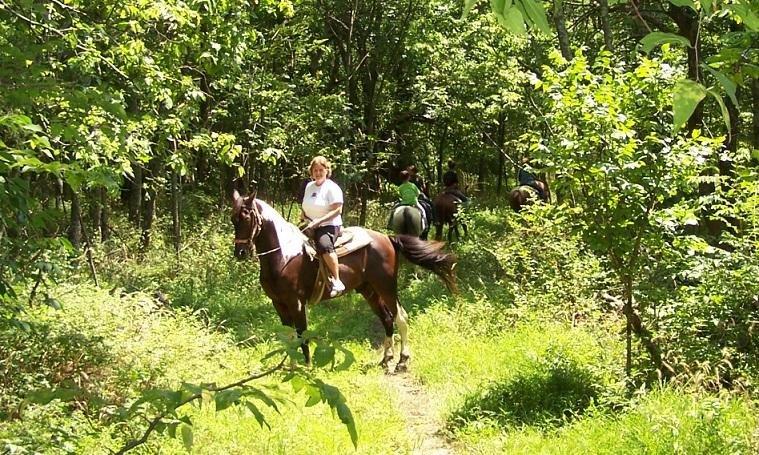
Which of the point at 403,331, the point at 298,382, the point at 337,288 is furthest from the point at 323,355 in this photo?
the point at 403,331

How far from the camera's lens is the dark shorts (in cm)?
754

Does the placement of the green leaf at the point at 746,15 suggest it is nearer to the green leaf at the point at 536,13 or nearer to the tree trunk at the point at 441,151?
the green leaf at the point at 536,13

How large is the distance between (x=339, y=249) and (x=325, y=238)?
1.13 ft

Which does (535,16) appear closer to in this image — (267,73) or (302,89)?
(267,73)

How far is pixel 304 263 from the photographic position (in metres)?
7.83

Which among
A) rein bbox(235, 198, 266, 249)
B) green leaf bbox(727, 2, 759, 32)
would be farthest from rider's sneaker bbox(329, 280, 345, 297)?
green leaf bbox(727, 2, 759, 32)

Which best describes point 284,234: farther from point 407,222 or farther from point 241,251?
point 407,222

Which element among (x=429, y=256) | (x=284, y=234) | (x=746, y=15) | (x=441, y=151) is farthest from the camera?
(x=441, y=151)

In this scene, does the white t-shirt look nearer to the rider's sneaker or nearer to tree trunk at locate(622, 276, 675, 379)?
the rider's sneaker

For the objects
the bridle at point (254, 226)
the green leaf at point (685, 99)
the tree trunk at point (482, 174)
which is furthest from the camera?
the tree trunk at point (482, 174)

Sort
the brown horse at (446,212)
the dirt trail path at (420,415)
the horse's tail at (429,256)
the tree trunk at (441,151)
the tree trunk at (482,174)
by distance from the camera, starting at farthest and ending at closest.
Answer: the tree trunk at (482,174) → the tree trunk at (441,151) → the brown horse at (446,212) → the horse's tail at (429,256) → the dirt trail path at (420,415)

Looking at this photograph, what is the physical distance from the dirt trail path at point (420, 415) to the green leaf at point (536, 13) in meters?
4.82

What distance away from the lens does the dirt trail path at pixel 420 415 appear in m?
5.60

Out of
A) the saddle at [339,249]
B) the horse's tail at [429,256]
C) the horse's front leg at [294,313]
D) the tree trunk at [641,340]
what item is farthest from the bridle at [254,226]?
the tree trunk at [641,340]
